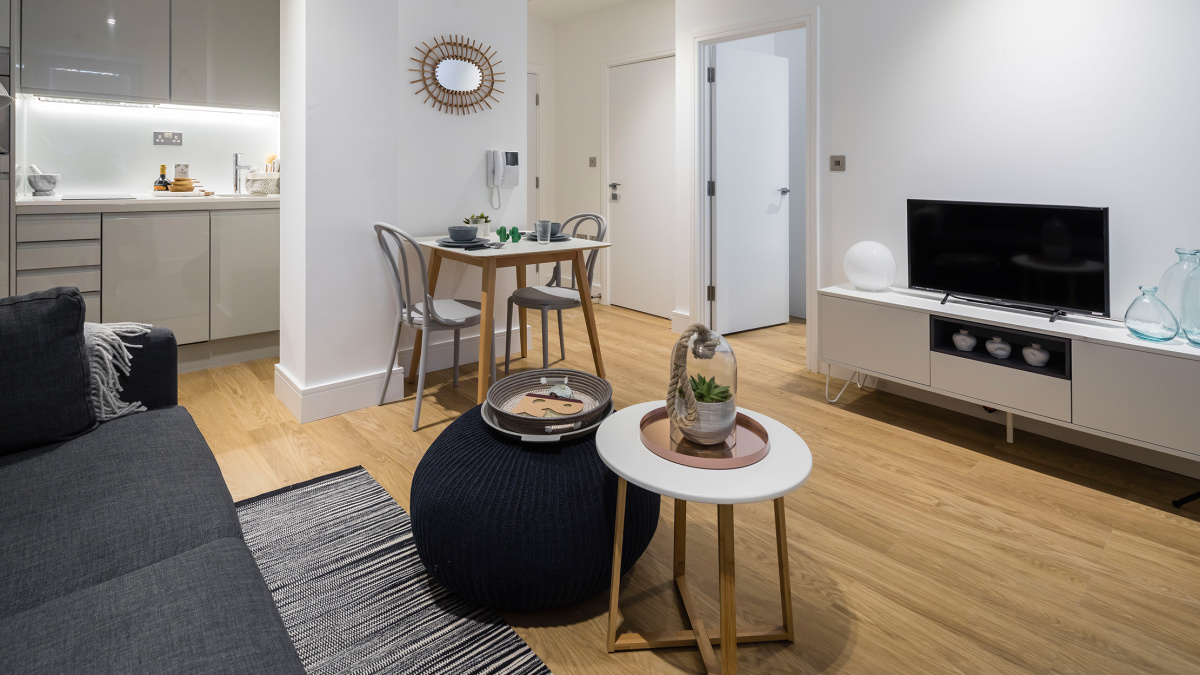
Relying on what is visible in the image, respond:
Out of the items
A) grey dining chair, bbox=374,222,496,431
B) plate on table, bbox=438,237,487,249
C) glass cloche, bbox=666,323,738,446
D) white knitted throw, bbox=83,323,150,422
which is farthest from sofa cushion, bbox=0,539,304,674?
plate on table, bbox=438,237,487,249

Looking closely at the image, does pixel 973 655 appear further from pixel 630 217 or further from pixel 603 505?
pixel 630 217

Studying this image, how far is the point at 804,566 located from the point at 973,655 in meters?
0.47

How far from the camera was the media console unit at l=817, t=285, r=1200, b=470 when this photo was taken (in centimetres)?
221

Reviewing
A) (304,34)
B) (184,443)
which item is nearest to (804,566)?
(184,443)

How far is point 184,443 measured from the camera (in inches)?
63.6

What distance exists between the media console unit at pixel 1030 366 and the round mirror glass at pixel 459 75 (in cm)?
212

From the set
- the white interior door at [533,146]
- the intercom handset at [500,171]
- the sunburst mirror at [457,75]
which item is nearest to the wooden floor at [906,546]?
the intercom handset at [500,171]

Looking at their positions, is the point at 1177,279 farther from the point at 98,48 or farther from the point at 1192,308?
the point at 98,48

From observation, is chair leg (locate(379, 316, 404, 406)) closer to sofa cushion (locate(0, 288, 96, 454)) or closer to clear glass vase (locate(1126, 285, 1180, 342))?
sofa cushion (locate(0, 288, 96, 454))

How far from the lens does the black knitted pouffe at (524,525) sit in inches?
62.1

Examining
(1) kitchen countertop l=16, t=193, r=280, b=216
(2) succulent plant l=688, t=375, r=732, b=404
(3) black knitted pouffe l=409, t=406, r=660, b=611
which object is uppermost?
(1) kitchen countertop l=16, t=193, r=280, b=216

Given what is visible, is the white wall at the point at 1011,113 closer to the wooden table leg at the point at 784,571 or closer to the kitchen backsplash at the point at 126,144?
the wooden table leg at the point at 784,571

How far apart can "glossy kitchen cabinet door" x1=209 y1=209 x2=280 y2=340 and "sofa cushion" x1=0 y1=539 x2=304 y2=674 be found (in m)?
3.08

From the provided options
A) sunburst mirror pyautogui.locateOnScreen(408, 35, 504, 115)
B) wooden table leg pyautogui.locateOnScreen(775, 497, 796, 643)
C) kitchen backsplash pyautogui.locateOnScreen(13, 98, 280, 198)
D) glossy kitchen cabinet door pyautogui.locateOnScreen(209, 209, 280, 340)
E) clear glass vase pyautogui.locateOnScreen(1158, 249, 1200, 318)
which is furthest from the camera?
glossy kitchen cabinet door pyautogui.locateOnScreen(209, 209, 280, 340)
